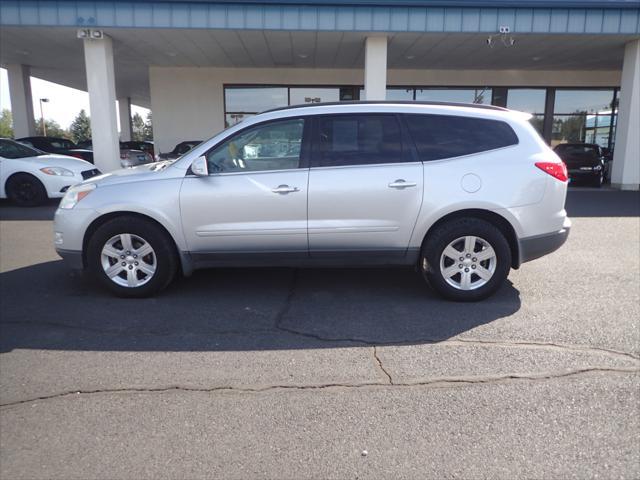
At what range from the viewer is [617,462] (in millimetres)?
2516

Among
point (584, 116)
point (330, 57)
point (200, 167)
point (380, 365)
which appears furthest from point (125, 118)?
point (380, 365)

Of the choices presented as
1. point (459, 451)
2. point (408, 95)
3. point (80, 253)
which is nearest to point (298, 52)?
point (408, 95)

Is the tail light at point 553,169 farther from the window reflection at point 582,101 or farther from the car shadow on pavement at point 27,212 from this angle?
the window reflection at point 582,101


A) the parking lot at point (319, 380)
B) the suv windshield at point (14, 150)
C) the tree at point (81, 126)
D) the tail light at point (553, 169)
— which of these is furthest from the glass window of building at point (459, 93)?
the tree at point (81, 126)

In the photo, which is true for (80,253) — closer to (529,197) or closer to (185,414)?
(185,414)

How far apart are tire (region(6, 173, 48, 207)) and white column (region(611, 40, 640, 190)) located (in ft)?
48.8

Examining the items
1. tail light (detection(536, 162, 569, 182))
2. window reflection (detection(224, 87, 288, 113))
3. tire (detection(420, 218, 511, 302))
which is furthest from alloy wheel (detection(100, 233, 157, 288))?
window reflection (detection(224, 87, 288, 113))

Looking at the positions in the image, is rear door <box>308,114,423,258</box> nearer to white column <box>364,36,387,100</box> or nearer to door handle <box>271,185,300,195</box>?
door handle <box>271,185,300,195</box>

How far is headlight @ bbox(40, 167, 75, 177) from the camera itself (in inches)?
422

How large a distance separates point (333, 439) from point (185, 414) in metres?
0.90

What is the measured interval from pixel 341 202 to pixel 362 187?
0.24m

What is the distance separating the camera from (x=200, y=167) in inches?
184

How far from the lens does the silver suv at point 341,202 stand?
4.70m

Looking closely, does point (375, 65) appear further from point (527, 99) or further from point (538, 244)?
point (538, 244)
